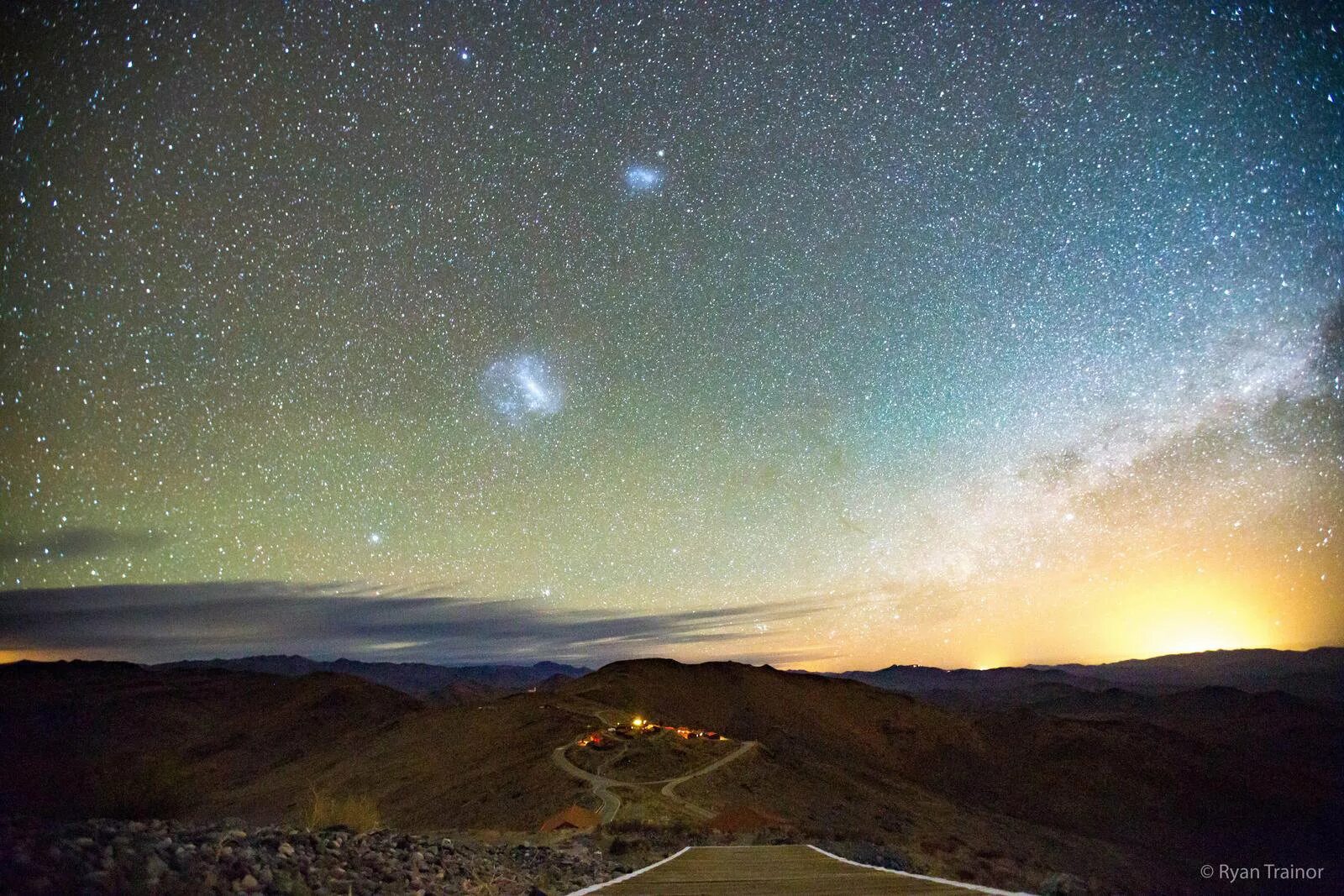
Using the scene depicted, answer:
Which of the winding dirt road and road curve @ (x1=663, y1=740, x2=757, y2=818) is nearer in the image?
→ the winding dirt road

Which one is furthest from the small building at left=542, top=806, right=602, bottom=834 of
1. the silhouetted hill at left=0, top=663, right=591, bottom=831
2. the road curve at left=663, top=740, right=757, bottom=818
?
the silhouetted hill at left=0, top=663, right=591, bottom=831

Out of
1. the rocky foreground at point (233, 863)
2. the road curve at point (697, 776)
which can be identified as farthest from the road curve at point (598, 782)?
the rocky foreground at point (233, 863)

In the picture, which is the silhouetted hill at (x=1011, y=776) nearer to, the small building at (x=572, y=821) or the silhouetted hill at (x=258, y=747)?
the small building at (x=572, y=821)

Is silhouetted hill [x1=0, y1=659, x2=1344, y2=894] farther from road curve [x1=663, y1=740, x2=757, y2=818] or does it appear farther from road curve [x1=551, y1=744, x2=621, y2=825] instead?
road curve [x1=663, y1=740, x2=757, y2=818]

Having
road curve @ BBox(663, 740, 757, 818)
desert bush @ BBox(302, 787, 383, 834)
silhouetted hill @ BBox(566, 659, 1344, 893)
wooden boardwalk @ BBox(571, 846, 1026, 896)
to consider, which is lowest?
silhouetted hill @ BBox(566, 659, 1344, 893)

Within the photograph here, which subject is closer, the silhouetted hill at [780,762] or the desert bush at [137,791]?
the desert bush at [137,791]

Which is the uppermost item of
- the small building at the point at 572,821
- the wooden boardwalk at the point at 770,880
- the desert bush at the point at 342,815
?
the wooden boardwalk at the point at 770,880

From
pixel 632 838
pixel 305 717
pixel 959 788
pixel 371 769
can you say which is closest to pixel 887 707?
pixel 959 788
